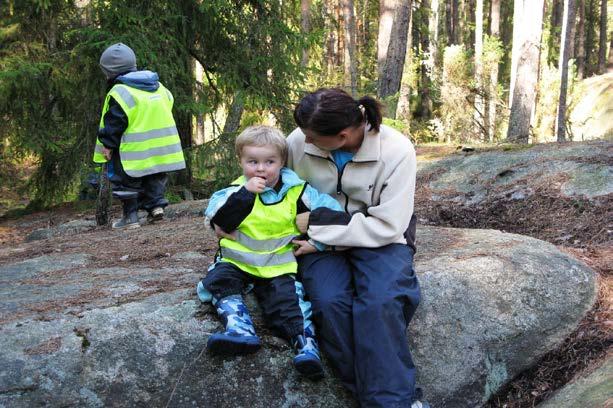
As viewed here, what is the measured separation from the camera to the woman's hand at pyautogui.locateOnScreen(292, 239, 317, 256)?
348cm

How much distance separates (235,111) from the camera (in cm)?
1143

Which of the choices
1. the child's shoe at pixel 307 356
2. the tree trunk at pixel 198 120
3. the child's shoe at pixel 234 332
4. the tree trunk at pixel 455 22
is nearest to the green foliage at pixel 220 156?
the tree trunk at pixel 198 120

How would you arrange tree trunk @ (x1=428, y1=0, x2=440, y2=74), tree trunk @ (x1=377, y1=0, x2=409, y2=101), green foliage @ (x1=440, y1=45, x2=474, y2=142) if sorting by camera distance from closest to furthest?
tree trunk @ (x1=377, y1=0, x2=409, y2=101), green foliage @ (x1=440, y1=45, x2=474, y2=142), tree trunk @ (x1=428, y1=0, x2=440, y2=74)

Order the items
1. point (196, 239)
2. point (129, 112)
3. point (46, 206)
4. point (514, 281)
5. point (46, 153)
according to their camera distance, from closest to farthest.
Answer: point (514, 281)
point (196, 239)
point (129, 112)
point (46, 153)
point (46, 206)

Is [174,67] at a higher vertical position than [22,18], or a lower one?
lower

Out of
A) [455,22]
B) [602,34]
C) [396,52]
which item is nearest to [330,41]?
[455,22]

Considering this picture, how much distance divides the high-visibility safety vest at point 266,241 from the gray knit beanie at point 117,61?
11.4 ft

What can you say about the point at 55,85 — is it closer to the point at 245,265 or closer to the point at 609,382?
the point at 245,265

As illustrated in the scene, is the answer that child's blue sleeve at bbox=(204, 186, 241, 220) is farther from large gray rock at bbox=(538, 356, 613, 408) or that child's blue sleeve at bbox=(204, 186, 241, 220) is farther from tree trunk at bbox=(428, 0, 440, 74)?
tree trunk at bbox=(428, 0, 440, 74)

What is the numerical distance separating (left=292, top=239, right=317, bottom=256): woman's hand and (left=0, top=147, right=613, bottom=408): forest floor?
2.62ft

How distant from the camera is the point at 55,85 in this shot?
9695mm

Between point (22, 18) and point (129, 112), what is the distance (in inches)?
220

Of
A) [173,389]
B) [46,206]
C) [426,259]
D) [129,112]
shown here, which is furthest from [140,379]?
[46,206]

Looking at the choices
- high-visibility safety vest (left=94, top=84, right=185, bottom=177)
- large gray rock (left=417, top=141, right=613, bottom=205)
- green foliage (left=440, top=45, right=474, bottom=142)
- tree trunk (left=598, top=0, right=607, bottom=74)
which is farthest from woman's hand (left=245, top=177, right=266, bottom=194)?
tree trunk (left=598, top=0, right=607, bottom=74)
